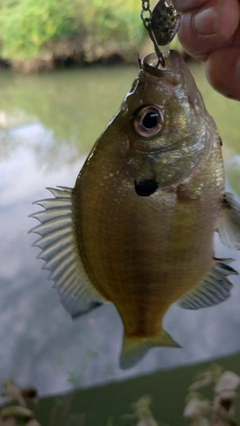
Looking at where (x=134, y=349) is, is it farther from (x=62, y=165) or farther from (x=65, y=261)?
(x=62, y=165)

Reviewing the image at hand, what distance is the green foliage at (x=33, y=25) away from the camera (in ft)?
24.0

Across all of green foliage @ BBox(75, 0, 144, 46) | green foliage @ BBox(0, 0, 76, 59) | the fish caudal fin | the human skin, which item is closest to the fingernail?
the human skin

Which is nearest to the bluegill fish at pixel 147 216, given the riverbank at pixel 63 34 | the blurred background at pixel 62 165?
the blurred background at pixel 62 165

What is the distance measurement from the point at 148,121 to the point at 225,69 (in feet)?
1.36

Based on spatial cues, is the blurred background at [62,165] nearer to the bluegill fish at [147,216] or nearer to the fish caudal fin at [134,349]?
the bluegill fish at [147,216]

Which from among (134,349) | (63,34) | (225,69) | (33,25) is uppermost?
(33,25)

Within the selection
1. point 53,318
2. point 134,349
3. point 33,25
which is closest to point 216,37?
point 134,349

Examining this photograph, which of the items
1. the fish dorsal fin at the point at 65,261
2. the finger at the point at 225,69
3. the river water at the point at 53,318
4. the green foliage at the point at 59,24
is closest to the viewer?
the fish dorsal fin at the point at 65,261

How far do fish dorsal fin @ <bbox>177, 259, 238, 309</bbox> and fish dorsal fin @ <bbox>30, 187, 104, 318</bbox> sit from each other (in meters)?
0.18

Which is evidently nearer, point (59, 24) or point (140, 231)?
point (140, 231)

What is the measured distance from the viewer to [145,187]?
0.61 metres

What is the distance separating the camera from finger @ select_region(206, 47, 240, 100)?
89cm

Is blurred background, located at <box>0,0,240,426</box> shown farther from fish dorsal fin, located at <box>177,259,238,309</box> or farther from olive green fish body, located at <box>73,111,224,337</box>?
fish dorsal fin, located at <box>177,259,238,309</box>

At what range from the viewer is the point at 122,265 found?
685 mm
